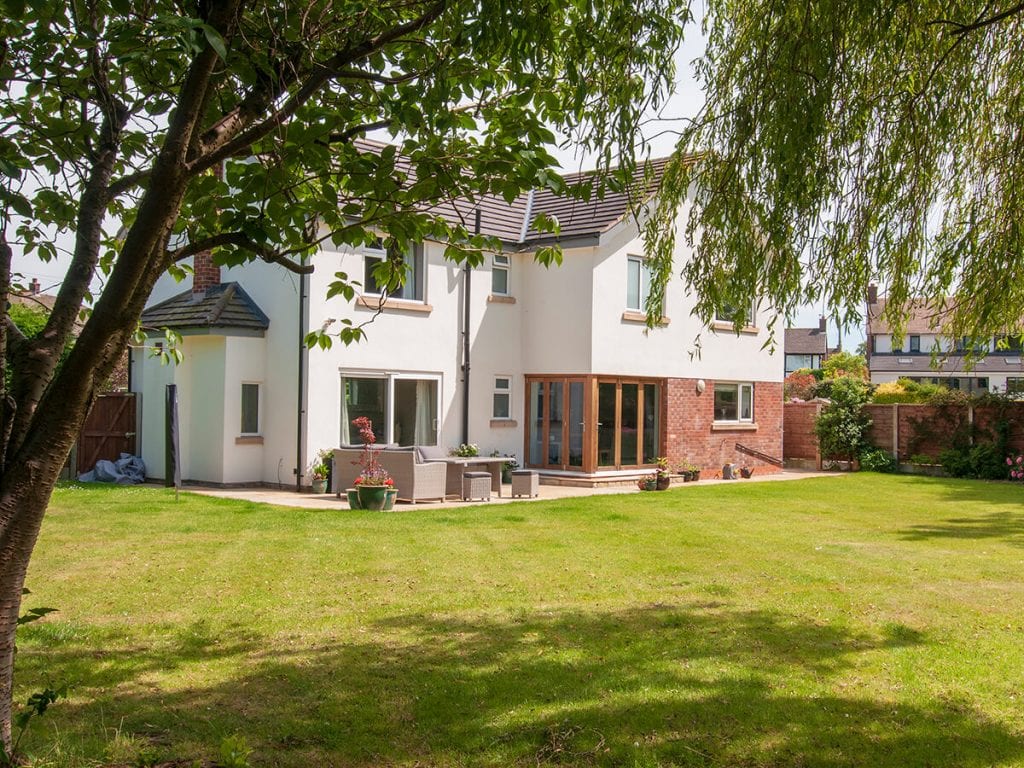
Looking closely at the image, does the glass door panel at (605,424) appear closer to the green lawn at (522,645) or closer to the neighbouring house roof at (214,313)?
the neighbouring house roof at (214,313)

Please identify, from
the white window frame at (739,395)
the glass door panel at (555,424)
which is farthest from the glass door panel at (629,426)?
the white window frame at (739,395)

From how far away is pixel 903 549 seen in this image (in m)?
12.0

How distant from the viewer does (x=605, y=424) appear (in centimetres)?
2105

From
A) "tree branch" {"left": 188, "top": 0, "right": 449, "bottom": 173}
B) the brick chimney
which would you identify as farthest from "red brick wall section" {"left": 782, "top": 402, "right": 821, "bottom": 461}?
"tree branch" {"left": 188, "top": 0, "right": 449, "bottom": 173}

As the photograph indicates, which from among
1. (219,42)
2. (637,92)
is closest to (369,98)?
(637,92)

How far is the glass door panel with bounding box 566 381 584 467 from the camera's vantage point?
20797 mm

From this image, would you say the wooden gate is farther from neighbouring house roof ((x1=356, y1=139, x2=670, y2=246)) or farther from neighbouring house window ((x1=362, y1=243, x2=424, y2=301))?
neighbouring house roof ((x1=356, y1=139, x2=670, y2=246))

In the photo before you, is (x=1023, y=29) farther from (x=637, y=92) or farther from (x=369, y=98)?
(x=369, y=98)

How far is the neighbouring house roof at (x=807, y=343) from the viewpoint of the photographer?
271 feet

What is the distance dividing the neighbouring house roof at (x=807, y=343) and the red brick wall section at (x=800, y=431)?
56302 mm

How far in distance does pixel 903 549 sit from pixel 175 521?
9.70 meters

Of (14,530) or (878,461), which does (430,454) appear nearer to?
(14,530)

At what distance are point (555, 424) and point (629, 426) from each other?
1.73 metres

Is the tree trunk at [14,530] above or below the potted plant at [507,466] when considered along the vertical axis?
above
